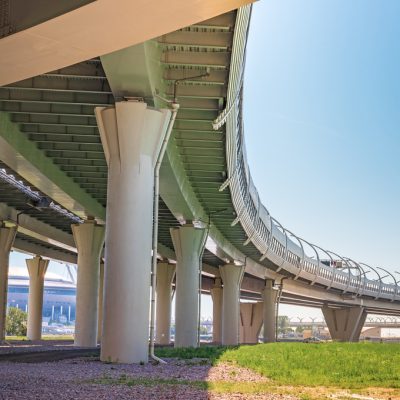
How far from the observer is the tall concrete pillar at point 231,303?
56.8 m

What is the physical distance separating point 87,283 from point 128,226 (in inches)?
758

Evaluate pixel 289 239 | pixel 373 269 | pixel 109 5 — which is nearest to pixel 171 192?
pixel 109 5

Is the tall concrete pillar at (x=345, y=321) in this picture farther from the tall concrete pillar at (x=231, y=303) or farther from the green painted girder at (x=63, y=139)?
the green painted girder at (x=63, y=139)

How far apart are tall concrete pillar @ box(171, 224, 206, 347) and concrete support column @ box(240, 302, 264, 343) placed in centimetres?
6424

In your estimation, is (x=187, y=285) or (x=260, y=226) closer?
(x=187, y=285)

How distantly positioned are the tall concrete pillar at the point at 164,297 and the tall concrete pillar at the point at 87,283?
26.6 metres

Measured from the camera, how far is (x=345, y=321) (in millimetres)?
102438

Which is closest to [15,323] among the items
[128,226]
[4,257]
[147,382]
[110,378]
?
[4,257]

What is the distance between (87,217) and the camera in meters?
39.3

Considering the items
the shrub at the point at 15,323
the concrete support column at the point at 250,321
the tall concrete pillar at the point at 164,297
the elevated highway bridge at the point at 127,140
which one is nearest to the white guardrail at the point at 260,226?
the elevated highway bridge at the point at 127,140

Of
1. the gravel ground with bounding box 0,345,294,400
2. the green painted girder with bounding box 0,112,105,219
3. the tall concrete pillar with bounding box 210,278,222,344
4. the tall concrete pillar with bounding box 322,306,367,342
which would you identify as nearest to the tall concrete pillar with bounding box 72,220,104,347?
the green painted girder with bounding box 0,112,105,219

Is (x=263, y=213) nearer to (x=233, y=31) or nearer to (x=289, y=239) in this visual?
(x=289, y=239)

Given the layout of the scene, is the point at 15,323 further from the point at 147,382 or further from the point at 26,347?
the point at 147,382

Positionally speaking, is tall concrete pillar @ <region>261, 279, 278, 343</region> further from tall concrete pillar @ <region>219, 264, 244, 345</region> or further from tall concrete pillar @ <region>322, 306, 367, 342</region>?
tall concrete pillar @ <region>322, 306, 367, 342</region>
